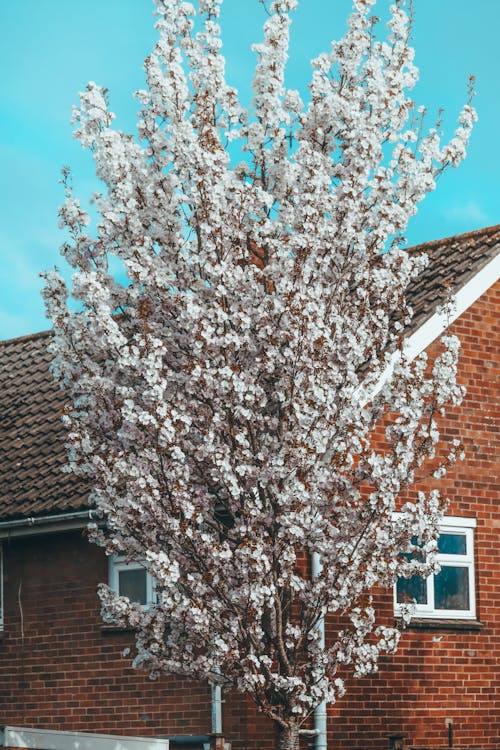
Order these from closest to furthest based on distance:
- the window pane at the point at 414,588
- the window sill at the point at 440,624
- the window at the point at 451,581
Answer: the window sill at the point at 440,624 → the window pane at the point at 414,588 → the window at the point at 451,581

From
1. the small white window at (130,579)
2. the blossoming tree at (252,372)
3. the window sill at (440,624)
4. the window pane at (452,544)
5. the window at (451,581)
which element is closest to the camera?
the blossoming tree at (252,372)

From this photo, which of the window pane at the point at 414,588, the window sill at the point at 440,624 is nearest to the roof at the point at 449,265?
the window pane at the point at 414,588

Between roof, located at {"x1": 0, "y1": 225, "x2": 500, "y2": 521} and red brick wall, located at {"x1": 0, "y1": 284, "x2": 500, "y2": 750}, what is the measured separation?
1.69 feet

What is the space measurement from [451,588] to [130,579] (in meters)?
3.79

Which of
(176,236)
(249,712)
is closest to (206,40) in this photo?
Result: (176,236)

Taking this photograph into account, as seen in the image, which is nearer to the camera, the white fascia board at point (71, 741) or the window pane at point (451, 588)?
the white fascia board at point (71, 741)

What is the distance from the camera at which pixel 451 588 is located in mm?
15852

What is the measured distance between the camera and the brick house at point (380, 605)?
14.9m

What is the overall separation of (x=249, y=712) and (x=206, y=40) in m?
6.92

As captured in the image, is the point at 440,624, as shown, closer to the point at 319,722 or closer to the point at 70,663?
the point at 319,722

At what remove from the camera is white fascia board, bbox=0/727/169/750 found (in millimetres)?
12344

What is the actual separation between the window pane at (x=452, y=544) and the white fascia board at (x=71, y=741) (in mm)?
4419

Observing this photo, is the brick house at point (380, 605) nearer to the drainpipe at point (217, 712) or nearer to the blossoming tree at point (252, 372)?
the drainpipe at point (217, 712)

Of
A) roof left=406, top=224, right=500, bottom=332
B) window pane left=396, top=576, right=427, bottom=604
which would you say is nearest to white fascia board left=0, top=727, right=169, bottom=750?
window pane left=396, top=576, right=427, bottom=604
